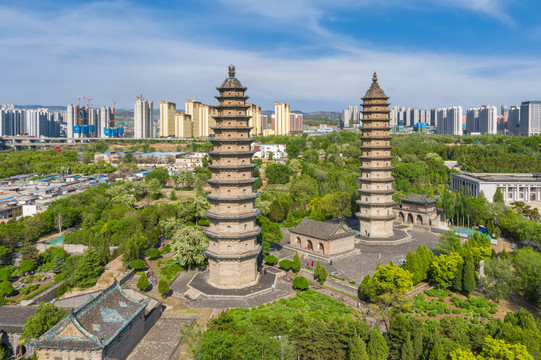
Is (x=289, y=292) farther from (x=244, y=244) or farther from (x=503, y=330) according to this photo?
(x=503, y=330)

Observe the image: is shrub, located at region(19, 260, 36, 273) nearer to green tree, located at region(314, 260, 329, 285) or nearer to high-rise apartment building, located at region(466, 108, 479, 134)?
green tree, located at region(314, 260, 329, 285)

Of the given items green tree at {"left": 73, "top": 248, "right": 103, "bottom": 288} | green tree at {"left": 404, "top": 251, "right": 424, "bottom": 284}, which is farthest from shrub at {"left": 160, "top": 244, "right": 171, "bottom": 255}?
green tree at {"left": 404, "top": 251, "right": 424, "bottom": 284}

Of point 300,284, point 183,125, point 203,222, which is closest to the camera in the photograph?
point 300,284

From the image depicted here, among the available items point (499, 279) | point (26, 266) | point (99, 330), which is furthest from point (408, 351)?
point (26, 266)

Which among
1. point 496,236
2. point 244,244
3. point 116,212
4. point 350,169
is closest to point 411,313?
point 244,244

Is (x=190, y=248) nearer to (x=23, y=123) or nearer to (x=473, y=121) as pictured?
(x=473, y=121)

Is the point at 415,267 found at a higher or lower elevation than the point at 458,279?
higher

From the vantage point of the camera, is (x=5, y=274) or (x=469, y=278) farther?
(x=5, y=274)
